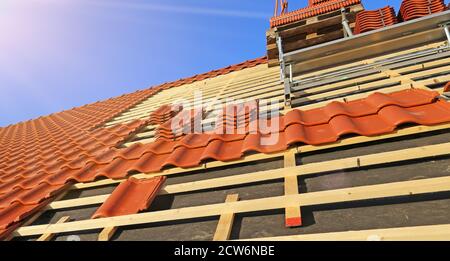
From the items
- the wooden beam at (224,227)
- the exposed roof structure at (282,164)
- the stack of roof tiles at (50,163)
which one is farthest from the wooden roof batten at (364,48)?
the stack of roof tiles at (50,163)

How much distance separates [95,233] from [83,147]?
2.98 meters

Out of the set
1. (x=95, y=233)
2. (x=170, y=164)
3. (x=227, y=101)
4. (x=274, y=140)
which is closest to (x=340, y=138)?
(x=274, y=140)

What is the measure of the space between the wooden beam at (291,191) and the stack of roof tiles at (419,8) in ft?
16.5

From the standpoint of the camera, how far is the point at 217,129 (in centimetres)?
404

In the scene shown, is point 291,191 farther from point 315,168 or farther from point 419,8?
point 419,8

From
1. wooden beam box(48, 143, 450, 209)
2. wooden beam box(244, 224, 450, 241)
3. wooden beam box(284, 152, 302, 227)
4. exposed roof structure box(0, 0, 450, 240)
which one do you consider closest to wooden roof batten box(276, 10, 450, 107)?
exposed roof structure box(0, 0, 450, 240)

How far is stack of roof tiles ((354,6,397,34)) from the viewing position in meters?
6.25

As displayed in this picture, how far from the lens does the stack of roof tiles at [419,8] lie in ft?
19.6

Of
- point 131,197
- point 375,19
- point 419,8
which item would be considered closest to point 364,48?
point 375,19

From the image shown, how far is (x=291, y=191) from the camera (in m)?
2.46

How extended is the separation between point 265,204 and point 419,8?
586 cm
